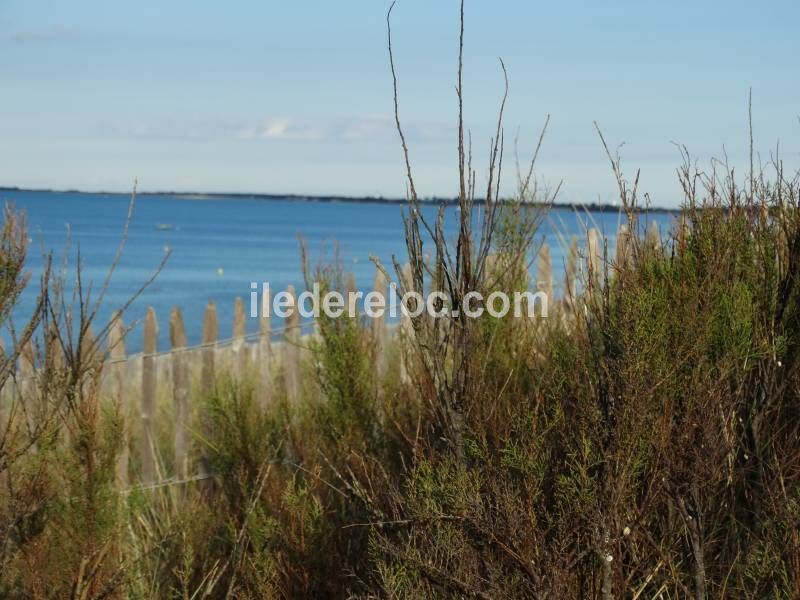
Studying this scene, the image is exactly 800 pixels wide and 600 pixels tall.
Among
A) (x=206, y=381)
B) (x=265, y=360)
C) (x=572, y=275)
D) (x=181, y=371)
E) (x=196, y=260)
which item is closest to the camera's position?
(x=572, y=275)

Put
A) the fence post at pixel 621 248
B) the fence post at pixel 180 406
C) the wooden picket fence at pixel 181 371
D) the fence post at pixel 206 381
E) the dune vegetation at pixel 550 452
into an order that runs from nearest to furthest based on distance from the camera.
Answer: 1. the dune vegetation at pixel 550 452
2. the fence post at pixel 621 248
3. the fence post at pixel 206 381
4. the wooden picket fence at pixel 181 371
5. the fence post at pixel 180 406

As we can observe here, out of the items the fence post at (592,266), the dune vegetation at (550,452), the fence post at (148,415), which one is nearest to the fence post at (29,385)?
the dune vegetation at (550,452)

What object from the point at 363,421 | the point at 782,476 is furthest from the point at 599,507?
the point at 363,421

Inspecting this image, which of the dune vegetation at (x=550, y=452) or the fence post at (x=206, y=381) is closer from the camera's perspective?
the dune vegetation at (x=550, y=452)

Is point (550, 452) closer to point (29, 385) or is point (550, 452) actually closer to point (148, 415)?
point (29, 385)

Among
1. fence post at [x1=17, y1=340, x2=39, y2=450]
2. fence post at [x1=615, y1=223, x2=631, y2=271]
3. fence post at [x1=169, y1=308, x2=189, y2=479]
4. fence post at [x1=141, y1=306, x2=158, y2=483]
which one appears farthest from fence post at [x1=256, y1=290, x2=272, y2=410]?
fence post at [x1=615, y1=223, x2=631, y2=271]

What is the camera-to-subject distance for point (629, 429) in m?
3.60

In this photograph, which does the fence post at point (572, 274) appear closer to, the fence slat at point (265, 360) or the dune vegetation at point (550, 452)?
the dune vegetation at point (550, 452)

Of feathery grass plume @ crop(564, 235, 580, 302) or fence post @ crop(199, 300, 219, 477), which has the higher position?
feathery grass plume @ crop(564, 235, 580, 302)

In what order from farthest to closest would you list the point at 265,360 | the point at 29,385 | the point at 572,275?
the point at 265,360
the point at 29,385
the point at 572,275

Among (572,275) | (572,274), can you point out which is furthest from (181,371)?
(572,274)

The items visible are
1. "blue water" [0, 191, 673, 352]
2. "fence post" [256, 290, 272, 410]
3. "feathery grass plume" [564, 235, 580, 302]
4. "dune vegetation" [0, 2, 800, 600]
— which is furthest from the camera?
"blue water" [0, 191, 673, 352]

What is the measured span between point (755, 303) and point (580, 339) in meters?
0.75

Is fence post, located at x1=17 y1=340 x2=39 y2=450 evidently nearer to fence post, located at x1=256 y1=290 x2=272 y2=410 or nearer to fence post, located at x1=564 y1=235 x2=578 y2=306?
fence post, located at x1=256 y1=290 x2=272 y2=410
